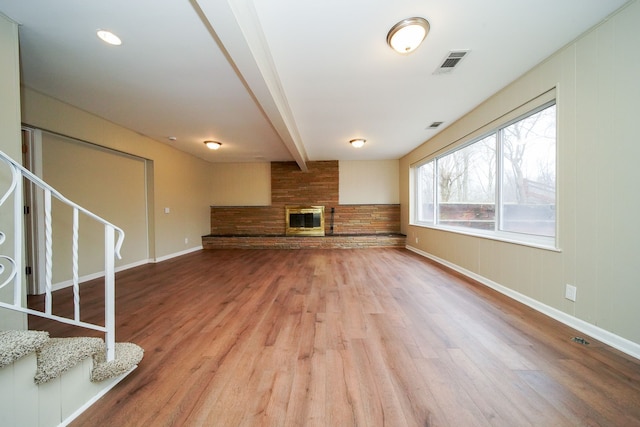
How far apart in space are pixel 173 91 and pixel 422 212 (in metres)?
5.33

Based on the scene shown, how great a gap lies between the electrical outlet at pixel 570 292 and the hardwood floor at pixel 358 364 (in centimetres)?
28

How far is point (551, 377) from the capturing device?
1423mm

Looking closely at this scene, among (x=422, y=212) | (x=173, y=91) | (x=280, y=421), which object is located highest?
(x=173, y=91)

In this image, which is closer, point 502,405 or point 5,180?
point 502,405

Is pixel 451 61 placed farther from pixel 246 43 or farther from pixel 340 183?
pixel 340 183

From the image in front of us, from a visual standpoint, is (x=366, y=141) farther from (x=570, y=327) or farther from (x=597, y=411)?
(x=597, y=411)

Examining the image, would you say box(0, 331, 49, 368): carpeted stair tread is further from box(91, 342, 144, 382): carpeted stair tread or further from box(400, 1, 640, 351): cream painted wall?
box(400, 1, 640, 351): cream painted wall

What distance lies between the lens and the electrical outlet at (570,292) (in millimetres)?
2002

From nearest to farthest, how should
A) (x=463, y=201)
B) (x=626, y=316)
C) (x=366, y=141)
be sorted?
(x=626, y=316) → (x=463, y=201) → (x=366, y=141)

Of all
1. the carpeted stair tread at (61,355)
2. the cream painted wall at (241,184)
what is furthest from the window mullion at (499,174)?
the cream painted wall at (241,184)

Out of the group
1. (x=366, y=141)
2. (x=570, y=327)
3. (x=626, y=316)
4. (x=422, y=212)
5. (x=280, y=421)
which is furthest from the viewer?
(x=422, y=212)

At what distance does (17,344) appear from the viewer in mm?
1014

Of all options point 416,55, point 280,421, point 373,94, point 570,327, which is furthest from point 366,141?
point 280,421

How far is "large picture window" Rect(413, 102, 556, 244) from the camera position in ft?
7.82
